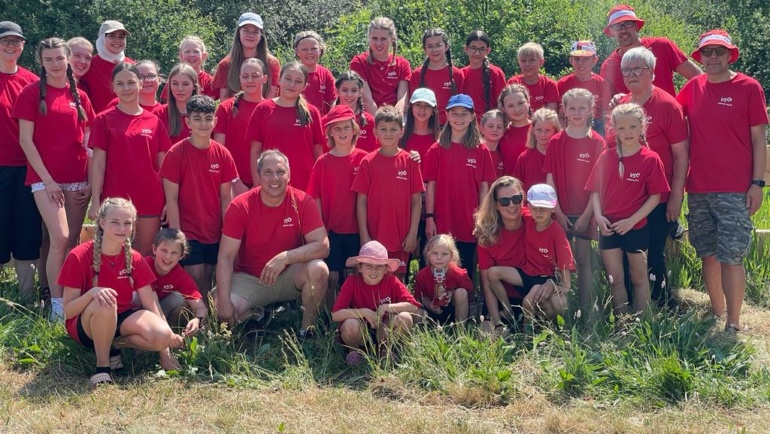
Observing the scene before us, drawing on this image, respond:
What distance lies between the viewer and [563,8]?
51.4ft

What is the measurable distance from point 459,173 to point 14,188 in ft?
11.8

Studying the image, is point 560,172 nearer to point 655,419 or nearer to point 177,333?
point 655,419

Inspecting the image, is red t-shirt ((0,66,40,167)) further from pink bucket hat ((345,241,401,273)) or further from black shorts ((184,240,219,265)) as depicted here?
pink bucket hat ((345,241,401,273))

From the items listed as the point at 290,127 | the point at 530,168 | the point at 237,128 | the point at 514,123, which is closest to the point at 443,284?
the point at 530,168

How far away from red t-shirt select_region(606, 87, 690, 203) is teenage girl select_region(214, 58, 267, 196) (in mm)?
2937

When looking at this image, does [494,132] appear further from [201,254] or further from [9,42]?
[9,42]

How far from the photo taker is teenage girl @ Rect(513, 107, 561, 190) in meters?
7.20

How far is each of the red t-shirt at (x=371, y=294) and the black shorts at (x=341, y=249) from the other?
0.69 metres

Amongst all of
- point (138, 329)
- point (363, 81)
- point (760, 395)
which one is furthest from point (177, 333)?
point (760, 395)

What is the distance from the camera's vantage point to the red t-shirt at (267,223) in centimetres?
Result: 662

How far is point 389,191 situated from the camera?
6.91 meters

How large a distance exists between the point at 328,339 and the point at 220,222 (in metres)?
1.37

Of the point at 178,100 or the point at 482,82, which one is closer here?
the point at 178,100

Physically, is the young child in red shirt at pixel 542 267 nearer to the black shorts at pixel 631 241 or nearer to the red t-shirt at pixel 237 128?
Result: the black shorts at pixel 631 241
